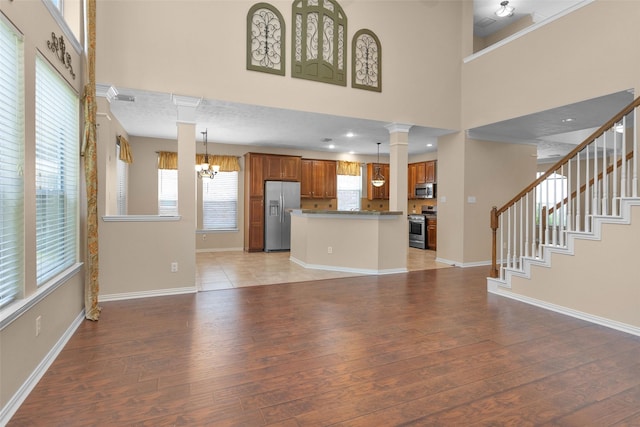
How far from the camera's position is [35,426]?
5.82 ft

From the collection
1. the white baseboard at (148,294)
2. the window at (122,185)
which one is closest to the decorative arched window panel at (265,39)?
the white baseboard at (148,294)

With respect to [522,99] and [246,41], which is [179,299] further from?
[522,99]

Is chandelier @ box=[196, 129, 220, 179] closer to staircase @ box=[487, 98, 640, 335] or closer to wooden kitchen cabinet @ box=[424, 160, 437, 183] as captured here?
wooden kitchen cabinet @ box=[424, 160, 437, 183]

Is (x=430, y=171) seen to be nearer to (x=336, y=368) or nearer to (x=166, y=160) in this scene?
(x=166, y=160)

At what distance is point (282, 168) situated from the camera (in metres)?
8.23

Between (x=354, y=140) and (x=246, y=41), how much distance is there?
3.41m

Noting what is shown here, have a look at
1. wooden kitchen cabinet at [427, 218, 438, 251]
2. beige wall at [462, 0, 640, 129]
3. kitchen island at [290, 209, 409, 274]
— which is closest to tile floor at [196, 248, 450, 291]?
kitchen island at [290, 209, 409, 274]

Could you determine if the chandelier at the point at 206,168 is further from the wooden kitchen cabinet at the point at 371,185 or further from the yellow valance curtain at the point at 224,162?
the wooden kitchen cabinet at the point at 371,185

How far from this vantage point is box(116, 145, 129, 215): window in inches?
248

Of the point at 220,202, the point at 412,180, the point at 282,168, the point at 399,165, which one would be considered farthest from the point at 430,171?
the point at 220,202

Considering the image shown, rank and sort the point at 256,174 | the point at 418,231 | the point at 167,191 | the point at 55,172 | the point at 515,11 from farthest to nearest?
1. the point at 418,231
2. the point at 256,174
3. the point at 167,191
4. the point at 515,11
5. the point at 55,172

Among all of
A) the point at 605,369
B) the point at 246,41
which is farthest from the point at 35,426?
the point at 246,41

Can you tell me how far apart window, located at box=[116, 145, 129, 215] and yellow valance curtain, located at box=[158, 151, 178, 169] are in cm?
66

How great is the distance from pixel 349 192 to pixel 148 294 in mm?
6313
